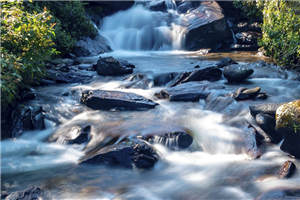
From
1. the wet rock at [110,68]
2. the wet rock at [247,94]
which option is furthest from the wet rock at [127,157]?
the wet rock at [110,68]

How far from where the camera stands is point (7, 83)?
5242 millimetres

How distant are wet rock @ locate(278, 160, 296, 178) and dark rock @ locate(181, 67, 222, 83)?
15.7 ft

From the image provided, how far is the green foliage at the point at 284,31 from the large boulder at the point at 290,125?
5553 mm

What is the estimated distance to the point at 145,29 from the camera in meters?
17.5

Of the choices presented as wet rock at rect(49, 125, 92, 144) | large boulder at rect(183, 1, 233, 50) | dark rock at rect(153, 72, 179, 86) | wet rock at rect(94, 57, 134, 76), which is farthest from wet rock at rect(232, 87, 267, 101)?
large boulder at rect(183, 1, 233, 50)

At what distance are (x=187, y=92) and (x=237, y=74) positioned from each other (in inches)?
80.1

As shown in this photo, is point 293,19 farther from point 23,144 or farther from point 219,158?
point 23,144

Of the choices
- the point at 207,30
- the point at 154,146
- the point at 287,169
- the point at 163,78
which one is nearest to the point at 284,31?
the point at 163,78

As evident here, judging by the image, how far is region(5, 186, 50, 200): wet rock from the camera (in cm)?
369

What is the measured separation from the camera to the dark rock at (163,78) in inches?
367

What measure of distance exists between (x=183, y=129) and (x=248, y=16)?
45.4 ft

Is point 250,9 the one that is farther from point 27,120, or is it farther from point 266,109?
point 27,120

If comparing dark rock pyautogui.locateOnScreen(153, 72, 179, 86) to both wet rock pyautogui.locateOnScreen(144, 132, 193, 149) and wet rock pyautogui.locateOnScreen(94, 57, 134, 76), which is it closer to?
wet rock pyautogui.locateOnScreen(94, 57, 134, 76)

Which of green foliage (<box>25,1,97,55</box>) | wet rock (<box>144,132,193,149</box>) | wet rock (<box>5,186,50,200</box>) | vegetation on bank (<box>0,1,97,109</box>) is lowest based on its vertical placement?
wet rock (<box>5,186,50,200</box>)
